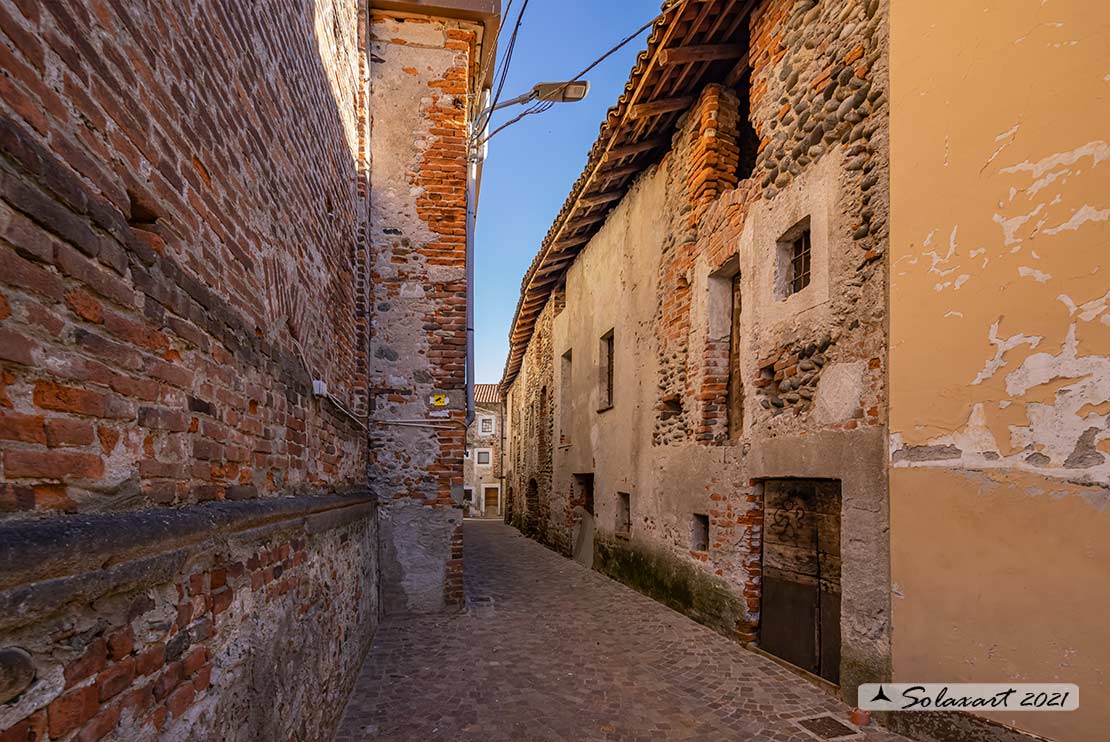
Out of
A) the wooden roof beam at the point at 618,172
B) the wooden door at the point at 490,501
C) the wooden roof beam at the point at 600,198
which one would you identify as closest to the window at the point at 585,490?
the wooden roof beam at the point at 600,198

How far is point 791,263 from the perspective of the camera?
527cm

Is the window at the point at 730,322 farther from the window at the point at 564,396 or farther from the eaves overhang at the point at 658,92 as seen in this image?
the window at the point at 564,396

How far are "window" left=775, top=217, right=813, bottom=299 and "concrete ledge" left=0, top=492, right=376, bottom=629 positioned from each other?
15.1ft

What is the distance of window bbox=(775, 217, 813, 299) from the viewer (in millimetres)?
5113

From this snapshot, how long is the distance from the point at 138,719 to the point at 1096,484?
12.7ft

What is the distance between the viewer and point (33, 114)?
1.24 m

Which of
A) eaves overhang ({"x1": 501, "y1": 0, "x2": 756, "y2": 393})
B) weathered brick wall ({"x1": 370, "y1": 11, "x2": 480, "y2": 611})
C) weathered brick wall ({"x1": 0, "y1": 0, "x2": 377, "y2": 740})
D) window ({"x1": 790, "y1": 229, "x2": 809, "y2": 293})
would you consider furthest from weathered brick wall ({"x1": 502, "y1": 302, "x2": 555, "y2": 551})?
weathered brick wall ({"x1": 0, "y1": 0, "x2": 377, "y2": 740})

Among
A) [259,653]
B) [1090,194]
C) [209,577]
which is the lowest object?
[259,653]

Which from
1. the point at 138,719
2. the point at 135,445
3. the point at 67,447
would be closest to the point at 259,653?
the point at 138,719

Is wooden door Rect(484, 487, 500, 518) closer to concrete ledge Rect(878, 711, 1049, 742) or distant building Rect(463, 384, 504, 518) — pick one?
distant building Rect(463, 384, 504, 518)

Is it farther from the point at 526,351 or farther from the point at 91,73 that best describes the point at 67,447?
the point at 526,351

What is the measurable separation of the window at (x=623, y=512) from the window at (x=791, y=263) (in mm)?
→ 4377

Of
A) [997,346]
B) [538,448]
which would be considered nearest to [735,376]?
[997,346]

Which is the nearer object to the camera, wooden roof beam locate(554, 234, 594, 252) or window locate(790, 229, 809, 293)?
window locate(790, 229, 809, 293)
